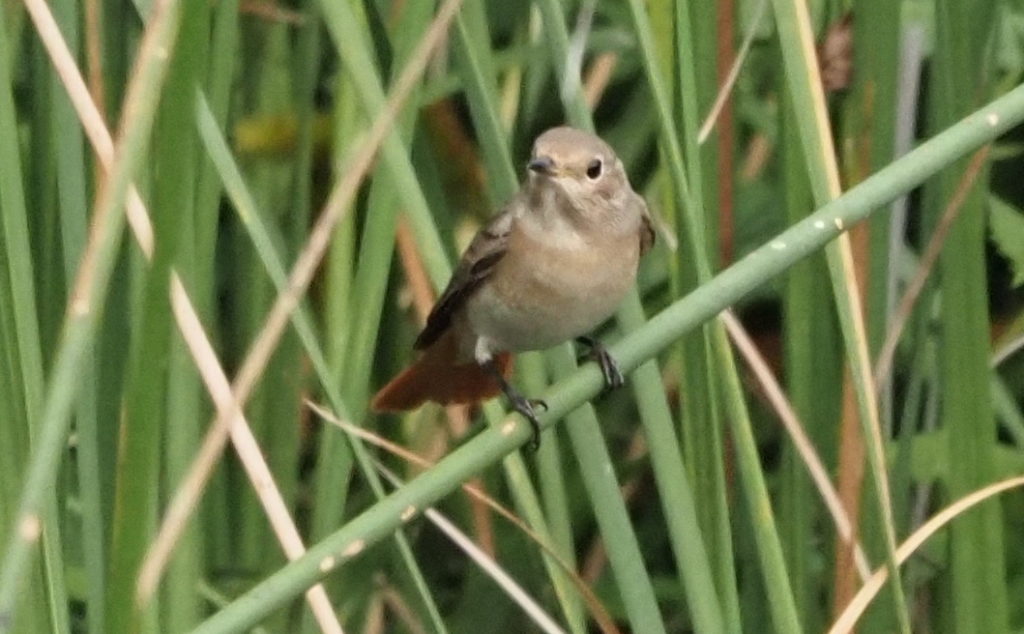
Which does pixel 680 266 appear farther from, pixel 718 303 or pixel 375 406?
pixel 375 406

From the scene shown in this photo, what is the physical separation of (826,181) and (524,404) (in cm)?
34

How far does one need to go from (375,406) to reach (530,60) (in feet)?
1.15

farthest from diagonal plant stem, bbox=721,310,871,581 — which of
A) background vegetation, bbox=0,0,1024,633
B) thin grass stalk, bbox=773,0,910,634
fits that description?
thin grass stalk, bbox=773,0,910,634

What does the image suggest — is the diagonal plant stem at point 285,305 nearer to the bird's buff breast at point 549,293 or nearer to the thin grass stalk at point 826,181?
the thin grass stalk at point 826,181

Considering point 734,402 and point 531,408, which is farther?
point 531,408

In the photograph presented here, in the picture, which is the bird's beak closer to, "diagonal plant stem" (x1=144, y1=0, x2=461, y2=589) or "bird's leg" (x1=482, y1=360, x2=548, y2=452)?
"bird's leg" (x1=482, y1=360, x2=548, y2=452)

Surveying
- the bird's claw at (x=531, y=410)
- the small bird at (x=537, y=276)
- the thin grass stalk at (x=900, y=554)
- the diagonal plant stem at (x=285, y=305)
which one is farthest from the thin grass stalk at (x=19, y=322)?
the thin grass stalk at (x=900, y=554)

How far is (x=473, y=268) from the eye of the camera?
4.76ft

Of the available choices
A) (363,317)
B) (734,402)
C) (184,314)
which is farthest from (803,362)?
(184,314)

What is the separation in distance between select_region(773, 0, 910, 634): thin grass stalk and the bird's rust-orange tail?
1.59 ft

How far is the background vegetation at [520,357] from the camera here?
2.55ft

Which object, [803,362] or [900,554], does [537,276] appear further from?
[900,554]

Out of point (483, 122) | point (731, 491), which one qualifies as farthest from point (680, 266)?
point (731, 491)

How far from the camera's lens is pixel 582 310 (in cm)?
134
